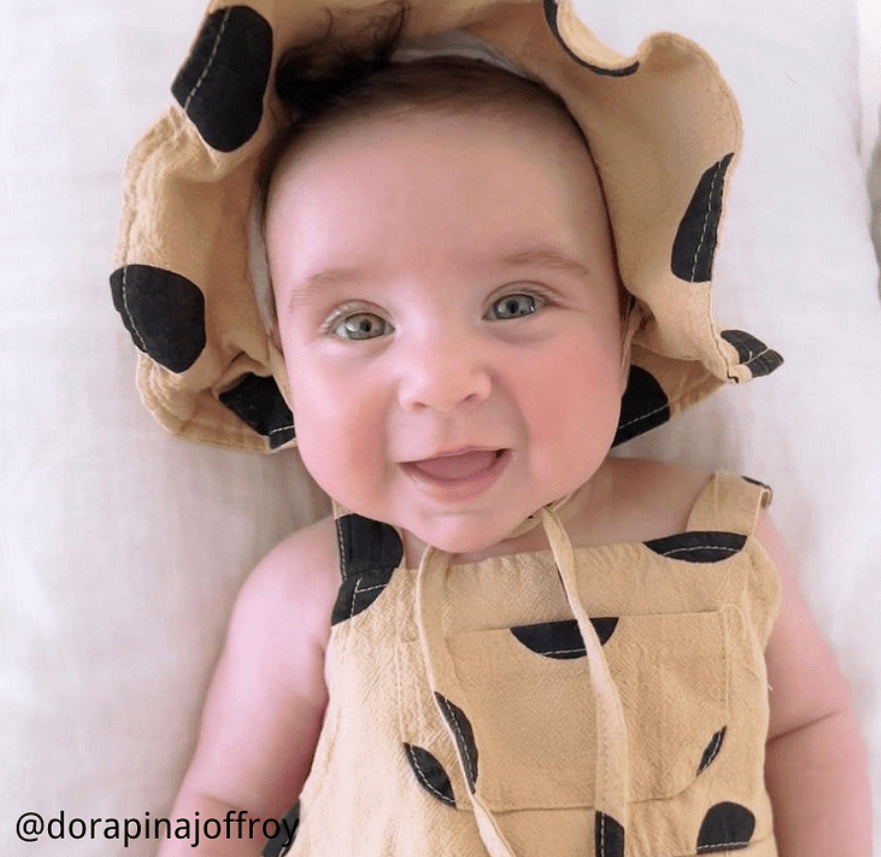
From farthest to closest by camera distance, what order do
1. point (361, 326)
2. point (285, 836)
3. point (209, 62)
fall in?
point (285, 836) < point (361, 326) < point (209, 62)

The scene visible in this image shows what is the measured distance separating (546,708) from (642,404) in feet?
0.93

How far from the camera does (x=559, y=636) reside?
842 mm

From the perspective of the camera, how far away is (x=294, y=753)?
36.5 inches

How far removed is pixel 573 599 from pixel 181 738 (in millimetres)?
366

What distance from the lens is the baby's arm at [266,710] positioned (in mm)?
907

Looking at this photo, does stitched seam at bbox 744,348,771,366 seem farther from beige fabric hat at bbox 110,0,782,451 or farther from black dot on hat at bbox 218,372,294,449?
black dot on hat at bbox 218,372,294,449

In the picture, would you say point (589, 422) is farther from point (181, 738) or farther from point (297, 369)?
point (181, 738)

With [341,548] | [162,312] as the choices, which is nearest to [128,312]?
[162,312]

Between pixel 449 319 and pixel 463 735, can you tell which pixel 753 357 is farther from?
pixel 463 735

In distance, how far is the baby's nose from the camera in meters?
0.73

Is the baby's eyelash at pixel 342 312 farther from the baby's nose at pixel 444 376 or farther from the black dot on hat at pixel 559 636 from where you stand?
the black dot on hat at pixel 559 636

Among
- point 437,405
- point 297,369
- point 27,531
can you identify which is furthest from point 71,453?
point 437,405

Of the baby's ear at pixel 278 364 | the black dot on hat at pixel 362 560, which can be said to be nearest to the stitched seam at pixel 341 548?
the black dot on hat at pixel 362 560

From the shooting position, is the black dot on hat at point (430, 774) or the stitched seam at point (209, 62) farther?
the black dot on hat at point (430, 774)
